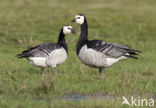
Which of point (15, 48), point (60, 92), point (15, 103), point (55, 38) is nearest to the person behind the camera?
point (15, 103)

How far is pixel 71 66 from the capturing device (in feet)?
43.2

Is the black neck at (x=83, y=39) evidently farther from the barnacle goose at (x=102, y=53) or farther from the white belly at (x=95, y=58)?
the white belly at (x=95, y=58)

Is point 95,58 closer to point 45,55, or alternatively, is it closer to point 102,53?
point 102,53

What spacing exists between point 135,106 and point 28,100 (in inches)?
90.4

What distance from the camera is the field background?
879 centimetres

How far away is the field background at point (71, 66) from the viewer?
879 cm

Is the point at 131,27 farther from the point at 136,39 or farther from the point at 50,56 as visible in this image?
the point at 50,56

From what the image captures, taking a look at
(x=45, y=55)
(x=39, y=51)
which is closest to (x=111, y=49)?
(x=45, y=55)

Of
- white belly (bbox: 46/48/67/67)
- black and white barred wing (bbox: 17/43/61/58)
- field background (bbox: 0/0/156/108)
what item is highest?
black and white barred wing (bbox: 17/43/61/58)

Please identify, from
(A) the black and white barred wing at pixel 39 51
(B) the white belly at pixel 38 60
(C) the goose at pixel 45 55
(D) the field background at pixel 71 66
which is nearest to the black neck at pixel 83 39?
(C) the goose at pixel 45 55

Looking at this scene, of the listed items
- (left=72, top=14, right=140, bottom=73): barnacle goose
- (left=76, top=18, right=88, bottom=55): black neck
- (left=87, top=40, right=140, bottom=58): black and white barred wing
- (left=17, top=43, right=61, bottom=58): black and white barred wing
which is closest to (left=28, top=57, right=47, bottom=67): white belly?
(left=17, top=43, right=61, bottom=58): black and white barred wing

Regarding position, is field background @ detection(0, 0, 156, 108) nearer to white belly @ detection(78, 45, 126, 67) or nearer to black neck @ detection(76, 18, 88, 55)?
white belly @ detection(78, 45, 126, 67)

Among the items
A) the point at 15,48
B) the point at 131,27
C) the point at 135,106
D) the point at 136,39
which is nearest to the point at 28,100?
the point at 135,106

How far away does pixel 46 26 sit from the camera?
22.1 meters
